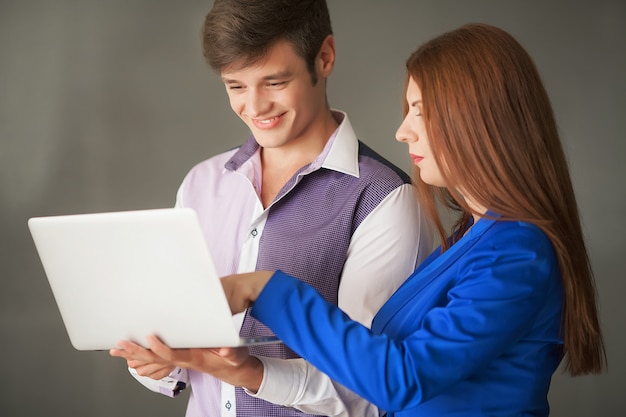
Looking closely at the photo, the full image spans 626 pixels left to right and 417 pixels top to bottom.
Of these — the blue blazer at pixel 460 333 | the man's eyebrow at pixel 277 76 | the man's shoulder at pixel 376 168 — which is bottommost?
the blue blazer at pixel 460 333

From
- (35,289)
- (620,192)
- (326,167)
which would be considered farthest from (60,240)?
(620,192)

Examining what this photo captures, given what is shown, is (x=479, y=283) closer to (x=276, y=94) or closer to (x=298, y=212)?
(x=298, y=212)

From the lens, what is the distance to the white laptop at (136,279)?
1419 mm

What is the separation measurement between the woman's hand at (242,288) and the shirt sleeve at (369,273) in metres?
0.27

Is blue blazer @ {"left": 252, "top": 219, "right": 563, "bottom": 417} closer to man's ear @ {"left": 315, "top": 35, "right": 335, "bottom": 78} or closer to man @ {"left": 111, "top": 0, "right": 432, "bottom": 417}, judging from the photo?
man @ {"left": 111, "top": 0, "right": 432, "bottom": 417}

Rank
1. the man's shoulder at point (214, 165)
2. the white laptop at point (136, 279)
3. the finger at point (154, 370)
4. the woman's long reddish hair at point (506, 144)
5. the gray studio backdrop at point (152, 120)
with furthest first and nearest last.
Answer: the gray studio backdrop at point (152, 120), the man's shoulder at point (214, 165), the finger at point (154, 370), the woman's long reddish hair at point (506, 144), the white laptop at point (136, 279)

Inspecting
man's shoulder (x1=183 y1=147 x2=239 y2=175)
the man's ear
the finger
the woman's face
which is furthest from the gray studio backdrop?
the woman's face

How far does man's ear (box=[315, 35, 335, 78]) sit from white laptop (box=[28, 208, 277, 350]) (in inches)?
26.7

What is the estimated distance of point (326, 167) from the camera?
6.26 ft

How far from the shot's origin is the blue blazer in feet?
4.72

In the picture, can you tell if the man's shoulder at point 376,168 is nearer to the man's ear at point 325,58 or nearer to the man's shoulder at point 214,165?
the man's ear at point 325,58

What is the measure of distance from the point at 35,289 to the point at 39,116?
74cm

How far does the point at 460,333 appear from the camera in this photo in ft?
4.71

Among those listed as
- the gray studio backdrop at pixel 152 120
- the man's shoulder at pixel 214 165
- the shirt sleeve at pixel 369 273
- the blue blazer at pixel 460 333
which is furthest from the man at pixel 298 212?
the gray studio backdrop at pixel 152 120
